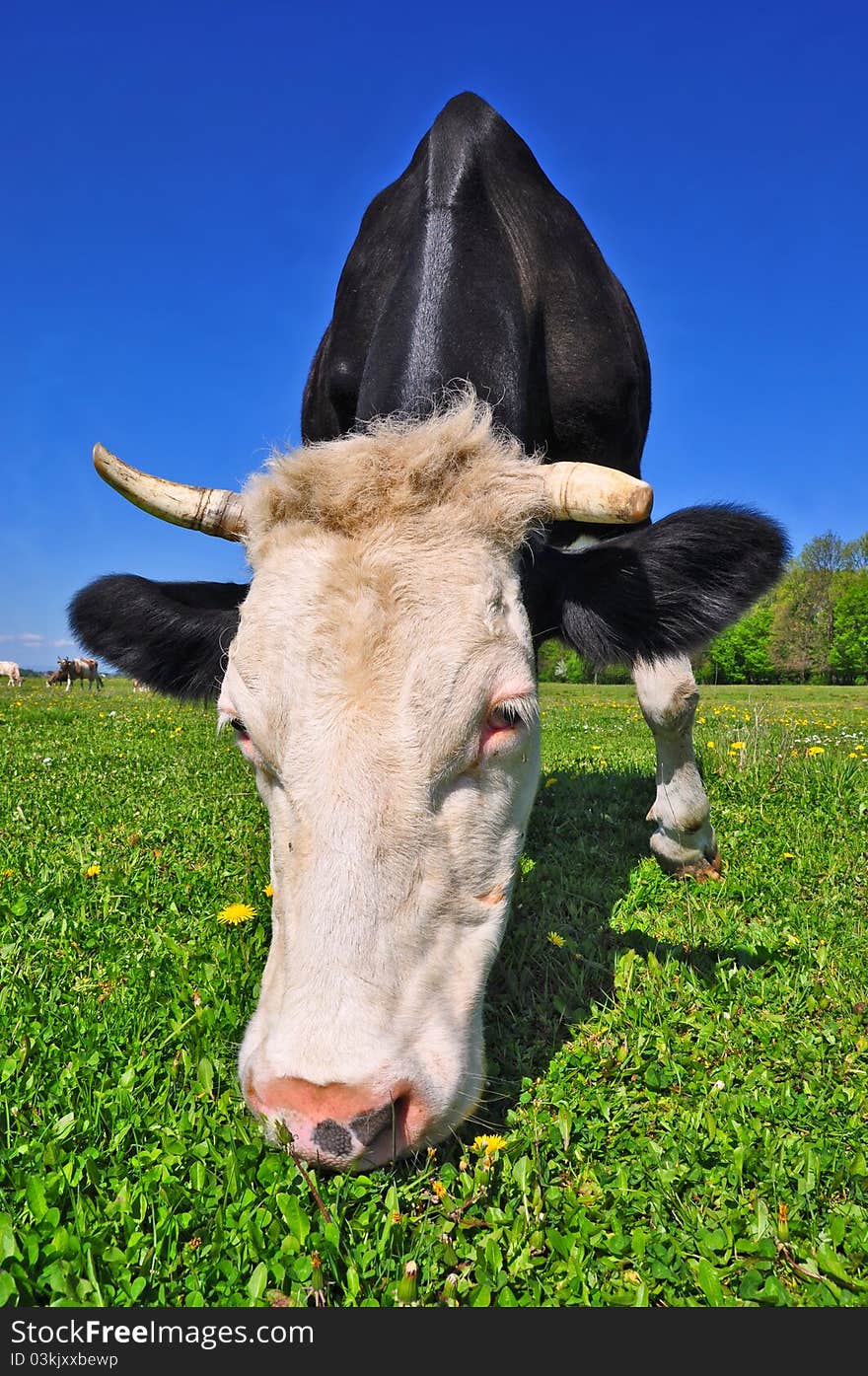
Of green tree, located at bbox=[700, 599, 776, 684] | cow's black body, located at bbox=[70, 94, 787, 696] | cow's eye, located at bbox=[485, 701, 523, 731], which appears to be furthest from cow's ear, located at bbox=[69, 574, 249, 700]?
green tree, located at bbox=[700, 599, 776, 684]

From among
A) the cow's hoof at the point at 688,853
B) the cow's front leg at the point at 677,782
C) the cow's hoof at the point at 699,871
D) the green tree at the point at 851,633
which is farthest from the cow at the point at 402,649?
the green tree at the point at 851,633

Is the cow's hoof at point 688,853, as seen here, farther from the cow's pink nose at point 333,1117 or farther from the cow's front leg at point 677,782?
the cow's pink nose at point 333,1117

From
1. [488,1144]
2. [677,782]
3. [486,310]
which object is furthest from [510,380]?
[488,1144]

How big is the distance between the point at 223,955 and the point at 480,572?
5.71 feet

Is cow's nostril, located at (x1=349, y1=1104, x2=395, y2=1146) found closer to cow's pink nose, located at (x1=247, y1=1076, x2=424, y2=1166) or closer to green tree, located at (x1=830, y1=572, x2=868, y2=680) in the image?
cow's pink nose, located at (x1=247, y1=1076, x2=424, y2=1166)

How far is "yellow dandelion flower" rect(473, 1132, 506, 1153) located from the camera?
7.18ft

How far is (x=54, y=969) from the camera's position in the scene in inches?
121

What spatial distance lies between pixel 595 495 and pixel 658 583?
1.48 ft

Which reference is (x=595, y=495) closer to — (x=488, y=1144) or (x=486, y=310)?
(x=486, y=310)

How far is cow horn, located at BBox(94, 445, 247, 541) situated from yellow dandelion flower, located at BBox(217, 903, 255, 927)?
1455 mm

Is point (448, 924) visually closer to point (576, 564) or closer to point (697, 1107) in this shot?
point (697, 1107)

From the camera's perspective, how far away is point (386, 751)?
7.18ft

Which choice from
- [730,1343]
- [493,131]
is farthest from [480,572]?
[493,131]

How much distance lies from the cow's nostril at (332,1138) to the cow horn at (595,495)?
194cm
